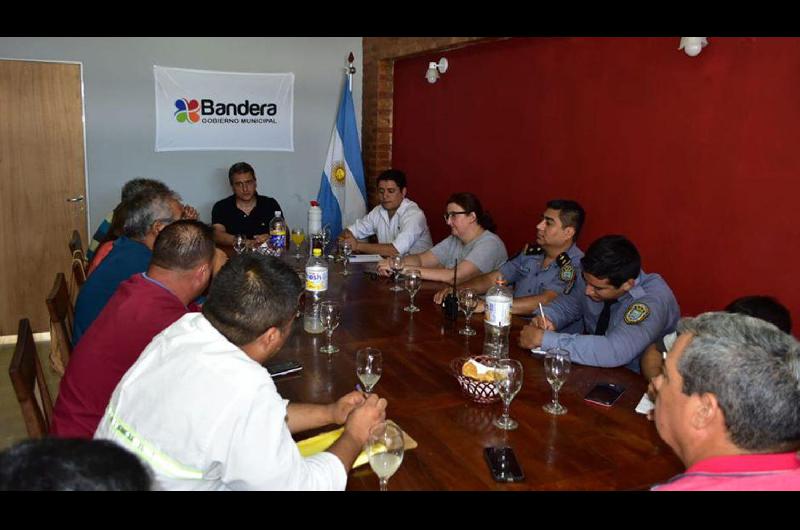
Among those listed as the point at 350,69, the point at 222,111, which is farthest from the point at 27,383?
the point at 350,69

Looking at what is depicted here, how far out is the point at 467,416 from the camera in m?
1.74

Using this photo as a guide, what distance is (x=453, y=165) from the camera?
15.7ft

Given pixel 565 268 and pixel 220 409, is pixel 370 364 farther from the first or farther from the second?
pixel 565 268

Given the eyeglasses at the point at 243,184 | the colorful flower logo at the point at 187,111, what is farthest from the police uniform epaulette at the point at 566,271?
the colorful flower logo at the point at 187,111

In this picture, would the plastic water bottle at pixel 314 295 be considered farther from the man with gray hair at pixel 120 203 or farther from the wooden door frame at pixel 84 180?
the wooden door frame at pixel 84 180

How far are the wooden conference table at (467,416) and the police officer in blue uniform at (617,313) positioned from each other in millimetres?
65

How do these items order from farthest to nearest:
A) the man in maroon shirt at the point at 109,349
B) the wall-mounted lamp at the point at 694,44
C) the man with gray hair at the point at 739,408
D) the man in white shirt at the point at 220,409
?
1. the wall-mounted lamp at the point at 694,44
2. the man in maroon shirt at the point at 109,349
3. the man in white shirt at the point at 220,409
4. the man with gray hair at the point at 739,408

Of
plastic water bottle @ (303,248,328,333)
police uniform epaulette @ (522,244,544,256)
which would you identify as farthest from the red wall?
plastic water bottle @ (303,248,328,333)

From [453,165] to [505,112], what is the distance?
0.73 metres

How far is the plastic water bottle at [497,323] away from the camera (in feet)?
7.42

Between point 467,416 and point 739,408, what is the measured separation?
0.76m

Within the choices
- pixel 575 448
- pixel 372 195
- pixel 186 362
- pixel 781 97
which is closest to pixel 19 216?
pixel 372 195

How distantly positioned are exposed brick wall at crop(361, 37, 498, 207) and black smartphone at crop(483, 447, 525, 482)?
428 cm
